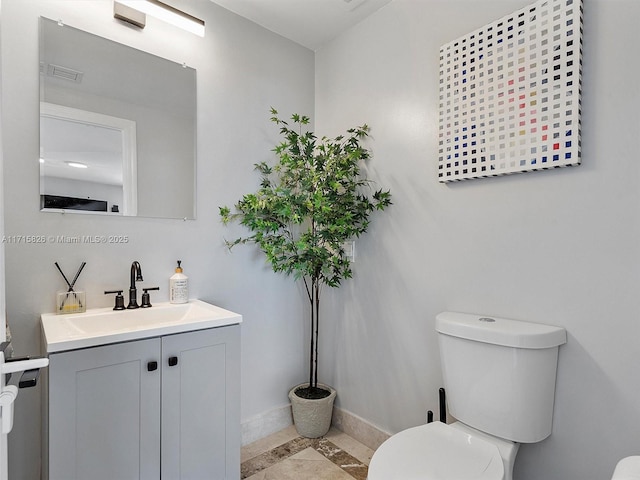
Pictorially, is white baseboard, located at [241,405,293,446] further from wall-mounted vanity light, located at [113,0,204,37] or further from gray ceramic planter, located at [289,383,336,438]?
wall-mounted vanity light, located at [113,0,204,37]

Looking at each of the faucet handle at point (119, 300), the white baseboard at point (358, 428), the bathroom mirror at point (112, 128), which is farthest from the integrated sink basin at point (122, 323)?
the white baseboard at point (358, 428)

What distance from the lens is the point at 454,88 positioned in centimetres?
165

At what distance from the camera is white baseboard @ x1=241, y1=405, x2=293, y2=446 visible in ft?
6.84

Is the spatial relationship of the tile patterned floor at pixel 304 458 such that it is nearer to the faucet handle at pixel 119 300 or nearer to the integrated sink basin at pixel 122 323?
the integrated sink basin at pixel 122 323

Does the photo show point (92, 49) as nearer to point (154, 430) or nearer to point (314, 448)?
point (154, 430)

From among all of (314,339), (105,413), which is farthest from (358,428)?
(105,413)

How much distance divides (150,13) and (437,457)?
2.15 m

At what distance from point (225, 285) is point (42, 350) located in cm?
83

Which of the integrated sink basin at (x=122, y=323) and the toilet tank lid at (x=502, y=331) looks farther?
the toilet tank lid at (x=502, y=331)

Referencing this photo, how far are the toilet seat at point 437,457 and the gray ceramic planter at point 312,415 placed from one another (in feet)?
2.69

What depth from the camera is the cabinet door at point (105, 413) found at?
3.83 ft

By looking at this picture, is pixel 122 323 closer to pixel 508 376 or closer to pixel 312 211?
pixel 312 211

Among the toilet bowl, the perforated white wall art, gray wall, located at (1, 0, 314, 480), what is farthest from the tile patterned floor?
the perforated white wall art

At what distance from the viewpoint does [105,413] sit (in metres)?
1.24
